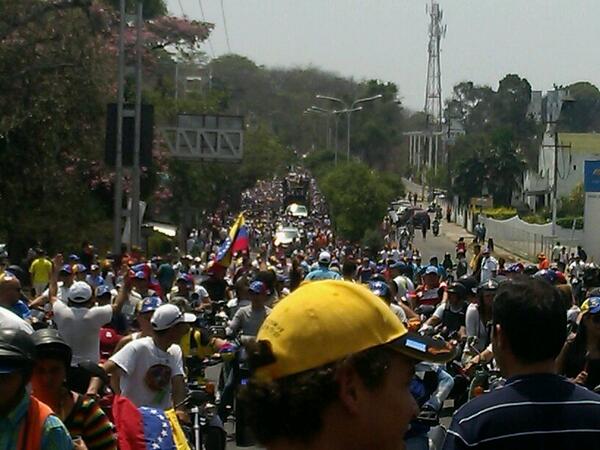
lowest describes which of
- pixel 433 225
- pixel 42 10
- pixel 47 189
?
pixel 433 225

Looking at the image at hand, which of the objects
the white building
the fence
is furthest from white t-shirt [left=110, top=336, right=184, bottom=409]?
the white building

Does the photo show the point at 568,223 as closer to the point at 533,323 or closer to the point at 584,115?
the point at 533,323

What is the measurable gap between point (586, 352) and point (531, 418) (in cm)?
407

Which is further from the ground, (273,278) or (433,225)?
(273,278)

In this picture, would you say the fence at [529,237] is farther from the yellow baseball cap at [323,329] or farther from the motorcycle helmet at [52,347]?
the yellow baseball cap at [323,329]

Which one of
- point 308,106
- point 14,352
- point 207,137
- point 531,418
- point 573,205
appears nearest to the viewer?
point 531,418

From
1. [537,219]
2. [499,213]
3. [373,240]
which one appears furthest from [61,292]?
[499,213]

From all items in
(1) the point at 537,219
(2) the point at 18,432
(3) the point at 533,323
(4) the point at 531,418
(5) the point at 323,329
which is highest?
(5) the point at 323,329

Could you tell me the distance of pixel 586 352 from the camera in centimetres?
827

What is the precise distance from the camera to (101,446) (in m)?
5.70

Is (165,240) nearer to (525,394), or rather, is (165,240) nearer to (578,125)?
(525,394)

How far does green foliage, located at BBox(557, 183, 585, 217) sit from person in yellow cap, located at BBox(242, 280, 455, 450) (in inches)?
3196

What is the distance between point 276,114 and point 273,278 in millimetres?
126021

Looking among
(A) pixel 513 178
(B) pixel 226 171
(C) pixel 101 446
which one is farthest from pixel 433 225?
(C) pixel 101 446
